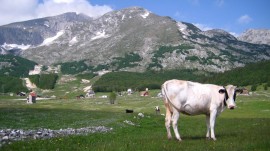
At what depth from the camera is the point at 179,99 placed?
74.7 ft

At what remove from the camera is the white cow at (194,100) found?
74.8 ft

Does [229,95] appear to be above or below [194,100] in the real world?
above

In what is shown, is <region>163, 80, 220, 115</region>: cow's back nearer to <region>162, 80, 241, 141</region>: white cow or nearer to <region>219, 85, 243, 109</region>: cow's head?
<region>162, 80, 241, 141</region>: white cow

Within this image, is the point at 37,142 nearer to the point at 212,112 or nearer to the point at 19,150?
the point at 19,150

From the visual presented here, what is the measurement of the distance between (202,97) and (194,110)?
3.47 ft

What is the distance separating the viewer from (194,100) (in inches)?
907

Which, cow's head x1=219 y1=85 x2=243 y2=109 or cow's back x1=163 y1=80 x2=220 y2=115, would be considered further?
cow's head x1=219 y1=85 x2=243 y2=109

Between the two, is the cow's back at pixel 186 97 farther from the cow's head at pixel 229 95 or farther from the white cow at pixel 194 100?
the cow's head at pixel 229 95

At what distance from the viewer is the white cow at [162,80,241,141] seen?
22.8 m

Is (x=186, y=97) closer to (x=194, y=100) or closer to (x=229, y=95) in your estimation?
(x=194, y=100)

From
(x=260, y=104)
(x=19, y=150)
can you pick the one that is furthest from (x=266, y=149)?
(x=260, y=104)

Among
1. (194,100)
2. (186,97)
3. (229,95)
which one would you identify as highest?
(229,95)

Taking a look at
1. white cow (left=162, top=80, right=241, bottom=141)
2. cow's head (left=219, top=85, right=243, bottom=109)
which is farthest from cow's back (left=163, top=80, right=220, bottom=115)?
cow's head (left=219, top=85, right=243, bottom=109)

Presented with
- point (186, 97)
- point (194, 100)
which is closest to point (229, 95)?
point (194, 100)
